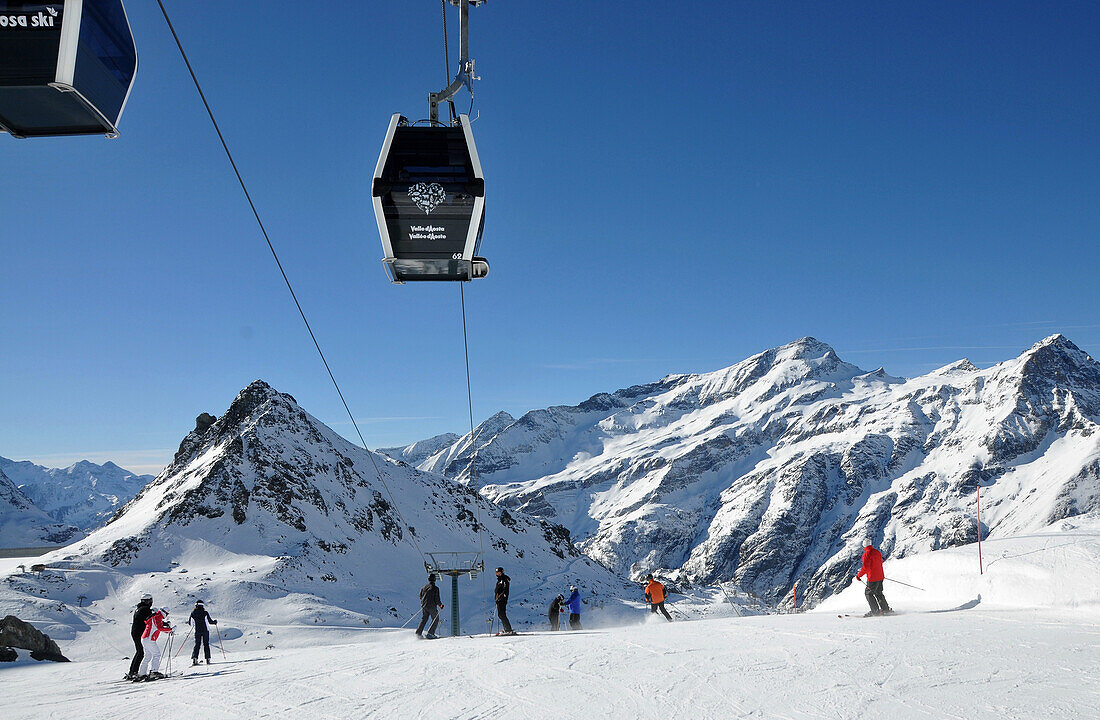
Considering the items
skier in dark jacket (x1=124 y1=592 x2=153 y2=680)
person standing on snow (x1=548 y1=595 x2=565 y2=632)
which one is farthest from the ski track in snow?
person standing on snow (x1=548 y1=595 x2=565 y2=632)

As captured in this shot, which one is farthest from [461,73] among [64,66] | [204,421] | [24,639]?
[204,421]

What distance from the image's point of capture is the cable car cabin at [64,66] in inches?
285

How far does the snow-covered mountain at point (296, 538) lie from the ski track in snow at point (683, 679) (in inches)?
1211

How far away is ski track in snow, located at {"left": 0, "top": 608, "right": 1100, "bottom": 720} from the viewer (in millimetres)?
8555

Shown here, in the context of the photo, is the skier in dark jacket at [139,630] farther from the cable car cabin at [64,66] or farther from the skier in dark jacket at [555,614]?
the skier in dark jacket at [555,614]

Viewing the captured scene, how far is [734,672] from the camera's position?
413 inches

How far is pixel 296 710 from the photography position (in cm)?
959

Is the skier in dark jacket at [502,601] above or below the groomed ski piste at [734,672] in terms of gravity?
above

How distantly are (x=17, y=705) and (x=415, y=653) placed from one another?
22.4ft

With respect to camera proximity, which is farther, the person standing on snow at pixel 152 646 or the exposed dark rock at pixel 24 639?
the exposed dark rock at pixel 24 639

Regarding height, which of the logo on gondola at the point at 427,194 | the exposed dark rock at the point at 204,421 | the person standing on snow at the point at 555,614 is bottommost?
the person standing on snow at the point at 555,614

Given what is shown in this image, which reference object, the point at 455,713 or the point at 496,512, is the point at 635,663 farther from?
the point at 496,512

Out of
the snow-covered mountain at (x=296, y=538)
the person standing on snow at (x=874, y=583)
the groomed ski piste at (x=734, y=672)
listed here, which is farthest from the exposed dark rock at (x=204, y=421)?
the person standing on snow at (x=874, y=583)

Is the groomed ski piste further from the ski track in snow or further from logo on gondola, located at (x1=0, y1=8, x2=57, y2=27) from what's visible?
logo on gondola, located at (x1=0, y1=8, x2=57, y2=27)
